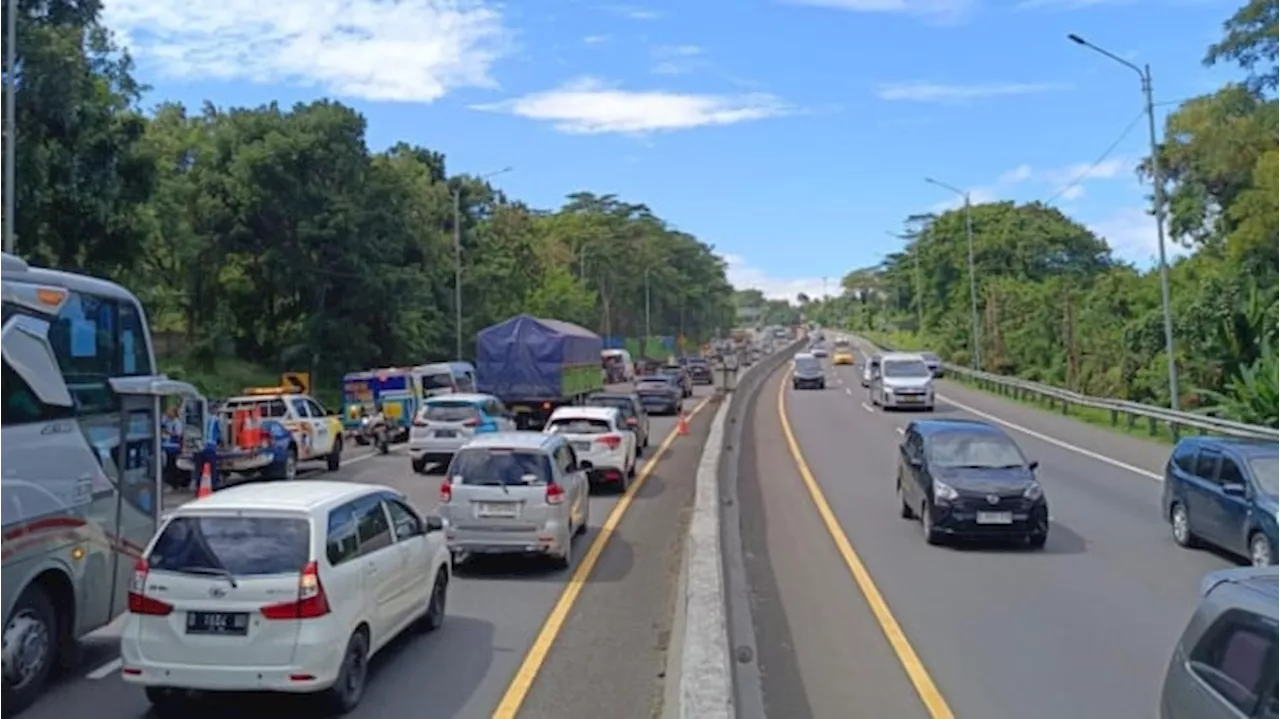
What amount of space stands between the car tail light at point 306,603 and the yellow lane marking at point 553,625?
149cm

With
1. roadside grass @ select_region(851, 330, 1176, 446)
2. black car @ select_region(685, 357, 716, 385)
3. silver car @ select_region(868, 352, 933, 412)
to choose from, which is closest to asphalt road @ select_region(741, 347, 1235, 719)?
roadside grass @ select_region(851, 330, 1176, 446)

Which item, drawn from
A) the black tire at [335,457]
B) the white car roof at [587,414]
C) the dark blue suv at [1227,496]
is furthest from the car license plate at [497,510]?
the black tire at [335,457]

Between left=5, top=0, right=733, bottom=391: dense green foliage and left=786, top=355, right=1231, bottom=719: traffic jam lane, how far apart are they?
61.5 feet

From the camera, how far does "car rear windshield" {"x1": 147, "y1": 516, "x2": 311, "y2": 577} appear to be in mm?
8641

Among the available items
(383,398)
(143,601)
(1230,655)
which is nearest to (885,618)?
(1230,655)

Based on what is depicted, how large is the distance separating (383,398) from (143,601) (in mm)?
27316

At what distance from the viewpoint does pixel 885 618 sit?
39.3 feet

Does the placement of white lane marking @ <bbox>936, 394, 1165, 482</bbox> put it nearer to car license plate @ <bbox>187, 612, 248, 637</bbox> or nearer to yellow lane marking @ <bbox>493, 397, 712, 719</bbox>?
yellow lane marking @ <bbox>493, 397, 712, 719</bbox>

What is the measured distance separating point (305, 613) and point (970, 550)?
33.9 ft

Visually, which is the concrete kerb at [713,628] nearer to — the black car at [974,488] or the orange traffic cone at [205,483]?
the black car at [974,488]

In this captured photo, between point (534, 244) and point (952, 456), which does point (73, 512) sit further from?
point (534, 244)

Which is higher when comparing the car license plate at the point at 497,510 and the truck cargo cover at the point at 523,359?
the truck cargo cover at the point at 523,359

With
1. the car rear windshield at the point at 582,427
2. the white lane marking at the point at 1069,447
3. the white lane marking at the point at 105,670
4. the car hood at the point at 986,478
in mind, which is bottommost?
the white lane marking at the point at 1069,447

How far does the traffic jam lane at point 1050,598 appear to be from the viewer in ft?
30.9
